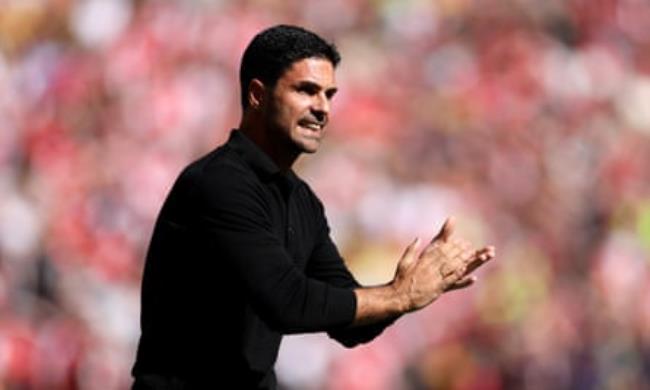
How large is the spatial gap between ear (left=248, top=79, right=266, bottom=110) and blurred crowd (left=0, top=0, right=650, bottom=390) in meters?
3.91

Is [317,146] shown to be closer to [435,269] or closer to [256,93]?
[256,93]

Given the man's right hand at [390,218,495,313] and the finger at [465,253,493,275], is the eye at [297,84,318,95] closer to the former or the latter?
the man's right hand at [390,218,495,313]

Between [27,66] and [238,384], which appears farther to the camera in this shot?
[27,66]

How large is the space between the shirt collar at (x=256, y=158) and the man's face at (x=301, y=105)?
64mm

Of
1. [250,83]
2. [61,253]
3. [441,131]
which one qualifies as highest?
[441,131]

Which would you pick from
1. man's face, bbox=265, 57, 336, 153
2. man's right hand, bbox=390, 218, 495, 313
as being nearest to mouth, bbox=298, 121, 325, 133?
man's face, bbox=265, 57, 336, 153

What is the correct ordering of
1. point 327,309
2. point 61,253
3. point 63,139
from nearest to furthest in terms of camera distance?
point 327,309 → point 61,253 → point 63,139

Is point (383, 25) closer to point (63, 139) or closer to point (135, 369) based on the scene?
point (63, 139)

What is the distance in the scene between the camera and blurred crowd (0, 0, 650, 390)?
746 centimetres

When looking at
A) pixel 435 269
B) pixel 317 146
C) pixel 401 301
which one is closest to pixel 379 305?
pixel 401 301

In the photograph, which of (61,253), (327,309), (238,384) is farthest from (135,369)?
(61,253)

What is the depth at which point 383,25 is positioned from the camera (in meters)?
8.62

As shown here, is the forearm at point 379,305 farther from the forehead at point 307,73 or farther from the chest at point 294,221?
Result: the forehead at point 307,73

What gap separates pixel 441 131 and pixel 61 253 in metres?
2.15
